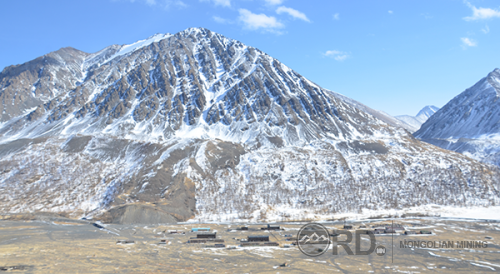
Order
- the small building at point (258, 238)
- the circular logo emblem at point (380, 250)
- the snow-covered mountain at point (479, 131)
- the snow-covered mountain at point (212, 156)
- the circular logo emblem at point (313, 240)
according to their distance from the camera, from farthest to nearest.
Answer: the snow-covered mountain at point (479, 131)
the snow-covered mountain at point (212, 156)
the small building at point (258, 238)
the circular logo emblem at point (313, 240)
the circular logo emblem at point (380, 250)

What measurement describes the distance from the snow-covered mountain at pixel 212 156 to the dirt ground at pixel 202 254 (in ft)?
59.6

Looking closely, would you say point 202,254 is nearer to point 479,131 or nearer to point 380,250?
point 380,250

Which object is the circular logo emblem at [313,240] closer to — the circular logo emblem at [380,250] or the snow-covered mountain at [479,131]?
the circular logo emblem at [380,250]

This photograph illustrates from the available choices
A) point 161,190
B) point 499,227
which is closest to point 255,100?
point 161,190

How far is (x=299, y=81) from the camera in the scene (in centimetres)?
19100

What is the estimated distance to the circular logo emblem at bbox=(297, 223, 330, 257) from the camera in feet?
190

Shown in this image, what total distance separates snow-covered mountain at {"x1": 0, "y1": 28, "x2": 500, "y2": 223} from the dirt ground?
18158 mm

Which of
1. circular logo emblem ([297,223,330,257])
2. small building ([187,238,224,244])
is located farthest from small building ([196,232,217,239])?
circular logo emblem ([297,223,330,257])

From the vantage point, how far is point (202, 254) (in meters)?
55.9

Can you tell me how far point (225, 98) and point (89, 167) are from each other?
262 ft

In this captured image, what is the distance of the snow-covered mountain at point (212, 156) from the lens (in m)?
99.5

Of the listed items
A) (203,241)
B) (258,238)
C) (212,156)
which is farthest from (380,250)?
(212,156)

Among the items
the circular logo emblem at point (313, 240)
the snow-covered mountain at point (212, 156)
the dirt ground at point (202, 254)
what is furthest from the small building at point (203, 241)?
the snow-covered mountain at point (212, 156)

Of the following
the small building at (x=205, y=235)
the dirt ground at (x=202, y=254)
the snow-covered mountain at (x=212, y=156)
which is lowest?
the dirt ground at (x=202, y=254)
